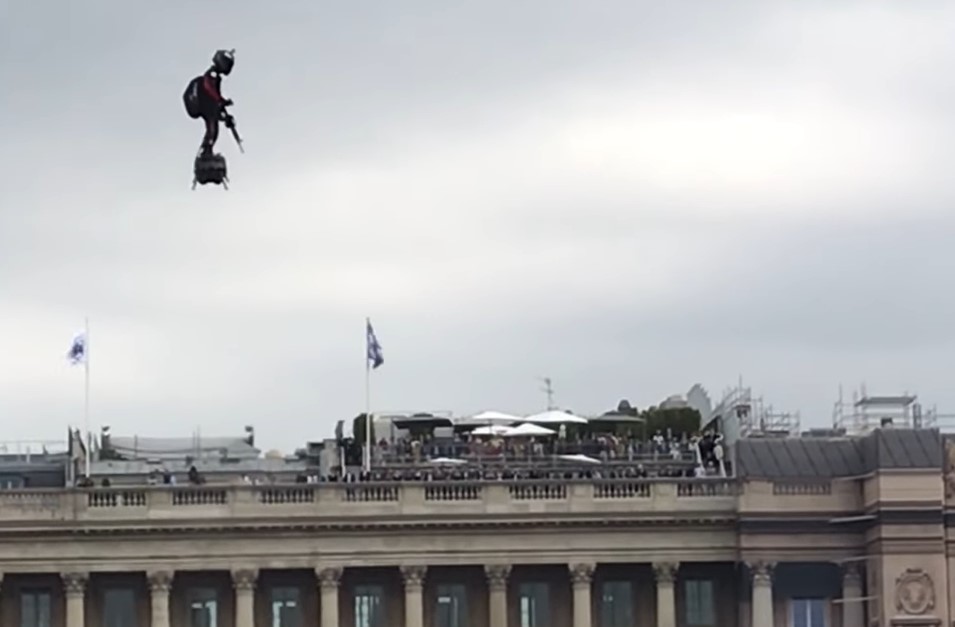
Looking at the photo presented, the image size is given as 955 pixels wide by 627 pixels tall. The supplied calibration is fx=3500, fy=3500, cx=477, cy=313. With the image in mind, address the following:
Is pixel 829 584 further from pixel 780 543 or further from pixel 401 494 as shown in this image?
pixel 401 494

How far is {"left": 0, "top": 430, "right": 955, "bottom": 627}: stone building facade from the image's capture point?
140 meters

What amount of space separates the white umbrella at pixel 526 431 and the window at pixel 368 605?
46.7 feet

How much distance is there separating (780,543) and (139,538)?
2575cm

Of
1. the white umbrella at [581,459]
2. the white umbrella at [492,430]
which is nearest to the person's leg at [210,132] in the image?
the white umbrella at [581,459]

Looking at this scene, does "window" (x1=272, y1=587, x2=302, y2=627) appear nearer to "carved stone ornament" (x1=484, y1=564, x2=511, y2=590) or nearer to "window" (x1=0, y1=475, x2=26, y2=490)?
"carved stone ornament" (x1=484, y1=564, x2=511, y2=590)

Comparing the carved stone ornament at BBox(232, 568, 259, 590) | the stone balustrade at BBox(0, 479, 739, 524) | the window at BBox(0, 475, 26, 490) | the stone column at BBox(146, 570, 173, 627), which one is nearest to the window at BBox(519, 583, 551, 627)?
the stone balustrade at BBox(0, 479, 739, 524)

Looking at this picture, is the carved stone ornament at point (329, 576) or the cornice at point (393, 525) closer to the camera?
the cornice at point (393, 525)

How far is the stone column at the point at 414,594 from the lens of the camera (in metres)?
141

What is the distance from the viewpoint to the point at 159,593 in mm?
141125

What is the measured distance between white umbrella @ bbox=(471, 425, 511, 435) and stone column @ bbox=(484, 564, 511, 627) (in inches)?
575

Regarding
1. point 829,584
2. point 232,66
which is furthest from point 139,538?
point 232,66

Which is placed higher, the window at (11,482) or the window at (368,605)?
the window at (11,482)

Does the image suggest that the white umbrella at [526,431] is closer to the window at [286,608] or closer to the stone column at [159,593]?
the window at [286,608]

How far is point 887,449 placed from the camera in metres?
135
